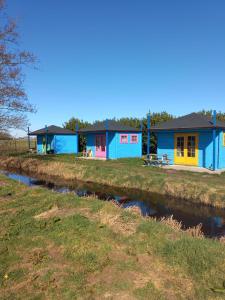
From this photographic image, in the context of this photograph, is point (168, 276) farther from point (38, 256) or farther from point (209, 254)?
point (38, 256)

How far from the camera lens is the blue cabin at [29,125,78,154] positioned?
31234 mm

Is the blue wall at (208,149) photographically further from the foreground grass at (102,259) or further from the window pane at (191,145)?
the foreground grass at (102,259)

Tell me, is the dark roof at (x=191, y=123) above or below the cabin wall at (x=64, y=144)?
above

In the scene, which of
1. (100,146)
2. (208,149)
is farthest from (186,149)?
(100,146)

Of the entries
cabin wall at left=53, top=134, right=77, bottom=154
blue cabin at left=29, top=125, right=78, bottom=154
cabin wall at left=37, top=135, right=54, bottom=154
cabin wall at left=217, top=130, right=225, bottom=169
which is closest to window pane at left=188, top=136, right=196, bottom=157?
cabin wall at left=217, top=130, right=225, bottom=169

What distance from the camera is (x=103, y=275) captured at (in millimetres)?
4699

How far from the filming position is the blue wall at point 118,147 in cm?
2556

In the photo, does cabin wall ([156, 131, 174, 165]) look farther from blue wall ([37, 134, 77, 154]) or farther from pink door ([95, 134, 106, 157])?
blue wall ([37, 134, 77, 154])

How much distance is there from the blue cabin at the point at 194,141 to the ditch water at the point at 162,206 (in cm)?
631

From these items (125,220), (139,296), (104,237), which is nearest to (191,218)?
(125,220)

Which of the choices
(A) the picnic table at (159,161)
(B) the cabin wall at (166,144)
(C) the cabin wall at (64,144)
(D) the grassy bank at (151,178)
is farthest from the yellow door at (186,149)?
(C) the cabin wall at (64,144)

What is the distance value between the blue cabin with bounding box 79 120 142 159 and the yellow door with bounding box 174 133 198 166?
647 cm

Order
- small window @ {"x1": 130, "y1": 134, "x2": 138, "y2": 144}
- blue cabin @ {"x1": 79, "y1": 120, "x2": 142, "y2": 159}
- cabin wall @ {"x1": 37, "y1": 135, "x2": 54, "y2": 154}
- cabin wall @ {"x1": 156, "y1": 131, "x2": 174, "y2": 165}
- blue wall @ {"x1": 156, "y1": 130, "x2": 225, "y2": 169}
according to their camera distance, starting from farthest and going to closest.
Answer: cabin wall @ {"x1": 37, "y1": 135, "x2": 54, "y2": 154} < small window @ {"x1": 130, "y1": 134, "x2": 138, "y2": 144} < blue cabin @ {"x1": 79, "y1": 120, "x2": 142, "y2": 159} < cabin wall @ {"x1": 156, "y1": 131, "x2": 174, "y2": 165} < blue wall @ {"x1": 156, "y1": 130, "x2": 225, "y2": 169}

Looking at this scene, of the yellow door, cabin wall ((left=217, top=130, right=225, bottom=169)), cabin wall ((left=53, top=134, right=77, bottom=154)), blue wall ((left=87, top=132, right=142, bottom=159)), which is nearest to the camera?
cabin wall ((left=217, top=130, right=225, bottom=169))
